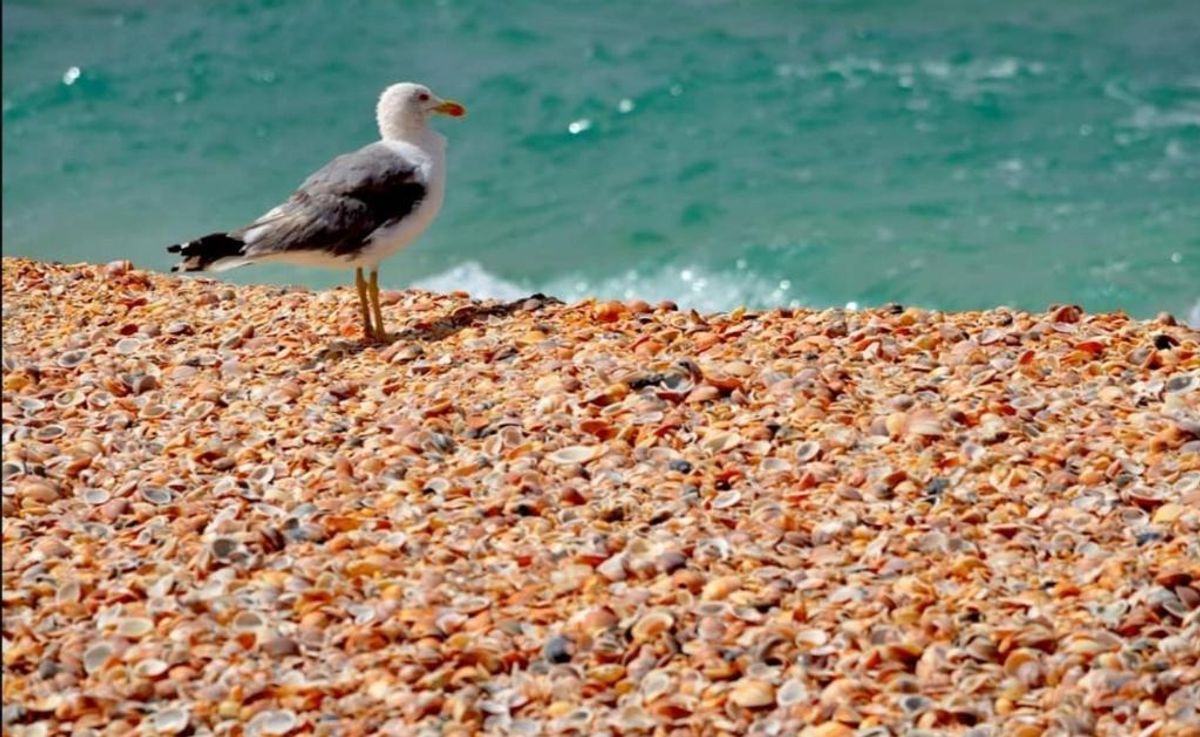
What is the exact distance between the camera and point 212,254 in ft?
18.5

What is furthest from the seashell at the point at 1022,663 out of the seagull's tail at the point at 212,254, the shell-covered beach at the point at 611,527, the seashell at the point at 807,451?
the seagull's tail at the point at 212,254

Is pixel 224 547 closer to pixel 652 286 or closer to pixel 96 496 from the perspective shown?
pixel 96 496

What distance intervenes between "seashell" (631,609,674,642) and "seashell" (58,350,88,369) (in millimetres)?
2332

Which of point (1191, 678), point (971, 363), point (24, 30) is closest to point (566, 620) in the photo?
point (1191, 678)

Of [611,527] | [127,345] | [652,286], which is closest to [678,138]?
[652,286]

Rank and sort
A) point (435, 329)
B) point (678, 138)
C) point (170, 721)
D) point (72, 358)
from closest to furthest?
point (170, 721), point (72, 358), point (435, 329), point (678, 138)

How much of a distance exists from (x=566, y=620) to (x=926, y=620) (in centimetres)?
75

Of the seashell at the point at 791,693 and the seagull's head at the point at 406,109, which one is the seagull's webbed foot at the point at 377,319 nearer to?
the seagull's head at the point at 406,109

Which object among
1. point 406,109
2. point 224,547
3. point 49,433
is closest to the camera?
point 224,547

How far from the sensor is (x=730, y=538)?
4.13 meters

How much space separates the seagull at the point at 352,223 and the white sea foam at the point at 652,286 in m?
4.85

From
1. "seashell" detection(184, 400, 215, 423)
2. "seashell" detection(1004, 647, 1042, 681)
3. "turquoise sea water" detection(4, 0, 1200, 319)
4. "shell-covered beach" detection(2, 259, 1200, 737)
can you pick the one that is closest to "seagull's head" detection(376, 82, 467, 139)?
"shell-covered beach" detection(2, 259, 1200, 737)

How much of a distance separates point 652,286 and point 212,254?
18.6ft

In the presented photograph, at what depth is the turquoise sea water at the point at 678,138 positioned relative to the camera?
11.2 m
